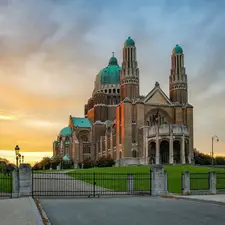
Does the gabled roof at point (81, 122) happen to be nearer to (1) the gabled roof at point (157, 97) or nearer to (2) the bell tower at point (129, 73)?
(2) the bell tower at point (129, 73)

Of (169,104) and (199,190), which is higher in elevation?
(169,104)

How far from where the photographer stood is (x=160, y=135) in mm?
89125

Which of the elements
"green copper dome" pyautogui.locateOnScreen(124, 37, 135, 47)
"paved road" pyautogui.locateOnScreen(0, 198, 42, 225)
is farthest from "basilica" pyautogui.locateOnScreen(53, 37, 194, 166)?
"paved road" pyautogui.locateOnScreen(0, 198, 42, 225)

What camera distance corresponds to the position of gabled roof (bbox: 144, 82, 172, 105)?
4035 inches

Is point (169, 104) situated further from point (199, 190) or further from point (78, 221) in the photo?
point (78, 221)

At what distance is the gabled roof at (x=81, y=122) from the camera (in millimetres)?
126562

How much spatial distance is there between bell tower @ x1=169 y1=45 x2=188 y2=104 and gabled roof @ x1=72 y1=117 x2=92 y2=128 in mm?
30512

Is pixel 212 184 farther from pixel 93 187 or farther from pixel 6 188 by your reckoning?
pixel 6 188

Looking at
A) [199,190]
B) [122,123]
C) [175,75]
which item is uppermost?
[175,75]

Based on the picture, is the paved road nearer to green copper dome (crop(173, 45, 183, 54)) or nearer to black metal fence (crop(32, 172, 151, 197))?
black metal fence (crop(32, 172, 151, 197))

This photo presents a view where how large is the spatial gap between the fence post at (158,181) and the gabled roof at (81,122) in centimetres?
9857

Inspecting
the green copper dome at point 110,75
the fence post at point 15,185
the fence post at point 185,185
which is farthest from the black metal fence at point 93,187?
the green copper dome at point 110,75

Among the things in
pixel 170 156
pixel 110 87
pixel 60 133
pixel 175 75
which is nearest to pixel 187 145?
pixel 170 156

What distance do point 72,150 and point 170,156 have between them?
4239 cm
